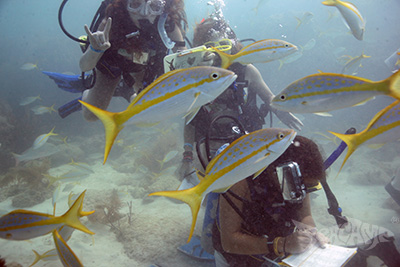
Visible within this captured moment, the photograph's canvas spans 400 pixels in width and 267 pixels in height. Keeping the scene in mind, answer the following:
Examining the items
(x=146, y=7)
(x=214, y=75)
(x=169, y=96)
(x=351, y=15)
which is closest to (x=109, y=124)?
(x=169, y=96)

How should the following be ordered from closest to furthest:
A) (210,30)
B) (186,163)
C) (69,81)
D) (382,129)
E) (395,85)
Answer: (395,85)
(382,129)
(186,163)
(210,30)
(69,81)

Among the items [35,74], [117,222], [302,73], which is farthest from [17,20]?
[117,222]

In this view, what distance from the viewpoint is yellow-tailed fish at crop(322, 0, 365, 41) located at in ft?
6.83

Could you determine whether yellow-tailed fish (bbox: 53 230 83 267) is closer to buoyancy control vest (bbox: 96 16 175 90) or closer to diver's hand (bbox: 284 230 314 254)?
diver's hand (bbox: 284 230 314 254)

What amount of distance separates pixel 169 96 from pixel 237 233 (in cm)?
160

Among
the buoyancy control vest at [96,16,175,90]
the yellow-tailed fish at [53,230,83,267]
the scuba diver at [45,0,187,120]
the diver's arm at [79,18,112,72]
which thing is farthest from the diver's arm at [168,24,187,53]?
the yellow-tailed fish at [53,230,83,267]

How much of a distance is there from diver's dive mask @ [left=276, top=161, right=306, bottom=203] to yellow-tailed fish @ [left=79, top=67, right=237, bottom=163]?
1.10m

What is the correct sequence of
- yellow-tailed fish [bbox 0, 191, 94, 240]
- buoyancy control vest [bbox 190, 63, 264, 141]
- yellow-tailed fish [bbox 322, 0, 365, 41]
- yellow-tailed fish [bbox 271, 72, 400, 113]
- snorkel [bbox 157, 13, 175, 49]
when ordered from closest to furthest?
yellow-tailed fish [bbox 271, 72, 400, 113]
yellow-tailed fish [bbox 0, 191, 94, 240]
yellow-tailed fish [bbox 322, 0, 365, 41]
buoyancy control vest [bbox 190, 63, 264, 141]
snorkel [bbox 157, 13, 175, 49]

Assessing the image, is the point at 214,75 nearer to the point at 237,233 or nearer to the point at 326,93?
the point at 326,93

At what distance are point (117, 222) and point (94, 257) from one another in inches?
50.4

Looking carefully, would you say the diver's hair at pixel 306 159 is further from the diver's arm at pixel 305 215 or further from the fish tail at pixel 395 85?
the fish tail at pixel 395 85

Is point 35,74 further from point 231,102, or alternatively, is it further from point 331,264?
point 331,264

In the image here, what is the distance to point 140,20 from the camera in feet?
10.9

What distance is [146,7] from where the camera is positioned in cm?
318
